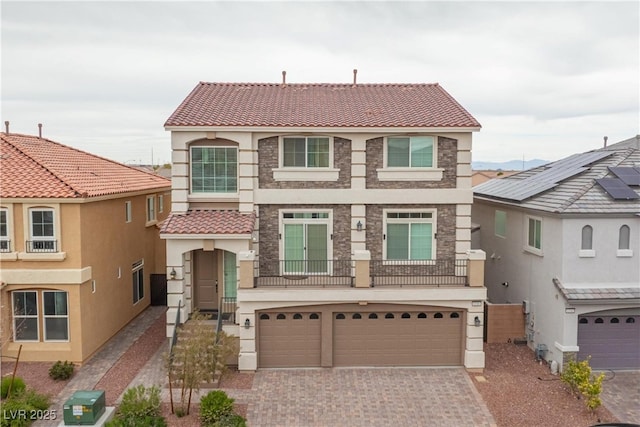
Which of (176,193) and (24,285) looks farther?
(176,193)

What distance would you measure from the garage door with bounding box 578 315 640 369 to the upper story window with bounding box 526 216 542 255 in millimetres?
2668

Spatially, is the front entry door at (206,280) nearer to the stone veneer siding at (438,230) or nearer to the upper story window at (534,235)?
the stone veneer siding at (438,230)

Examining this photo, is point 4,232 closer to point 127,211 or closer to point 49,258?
point 49,258

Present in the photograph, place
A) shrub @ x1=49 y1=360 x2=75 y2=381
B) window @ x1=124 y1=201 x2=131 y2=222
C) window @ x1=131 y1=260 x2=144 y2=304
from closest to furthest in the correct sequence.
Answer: shrub @ x1=49 y1=360 x2=75 y2=381 → window @ x1=124 y1=201 x2=131 y2=222 → window @ x1=131 y1=260 x2=144 y2=304

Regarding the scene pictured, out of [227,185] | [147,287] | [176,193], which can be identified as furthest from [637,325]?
[147,287]

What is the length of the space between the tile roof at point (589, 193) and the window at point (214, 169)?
1023cm

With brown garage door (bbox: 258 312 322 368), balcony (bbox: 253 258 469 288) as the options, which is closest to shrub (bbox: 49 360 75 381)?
brown garage door (bbox: 258 312 322 368)

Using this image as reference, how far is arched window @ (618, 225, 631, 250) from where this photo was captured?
15.5m

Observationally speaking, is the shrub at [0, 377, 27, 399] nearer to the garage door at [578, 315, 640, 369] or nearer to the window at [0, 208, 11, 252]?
the window at [0, 208, 11, 252]

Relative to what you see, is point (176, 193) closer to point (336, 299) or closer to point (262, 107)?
point (262, 107)

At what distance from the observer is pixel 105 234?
689 inches

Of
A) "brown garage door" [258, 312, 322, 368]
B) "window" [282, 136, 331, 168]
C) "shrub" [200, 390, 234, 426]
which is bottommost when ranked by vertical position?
"shrub" [200, 390, 234, 426]

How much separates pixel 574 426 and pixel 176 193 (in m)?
13.4

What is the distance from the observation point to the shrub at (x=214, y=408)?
12.2 metres
